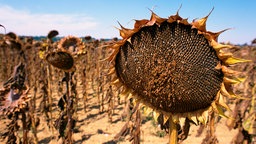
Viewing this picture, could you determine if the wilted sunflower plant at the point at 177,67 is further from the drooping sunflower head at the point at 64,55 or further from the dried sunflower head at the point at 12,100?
the drooping sunflower head at the point at 64,55

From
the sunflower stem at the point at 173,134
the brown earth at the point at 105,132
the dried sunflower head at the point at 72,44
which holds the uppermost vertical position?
the dried sunflower head at the point at 72,44

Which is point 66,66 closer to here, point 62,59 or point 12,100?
point 62,59

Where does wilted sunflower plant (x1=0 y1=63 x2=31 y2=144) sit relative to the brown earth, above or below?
above

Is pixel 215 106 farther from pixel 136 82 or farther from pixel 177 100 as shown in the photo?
pixel 136 82

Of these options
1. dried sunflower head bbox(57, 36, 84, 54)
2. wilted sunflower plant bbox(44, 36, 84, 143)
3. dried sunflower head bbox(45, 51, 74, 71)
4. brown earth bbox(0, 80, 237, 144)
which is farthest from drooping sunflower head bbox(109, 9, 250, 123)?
brown earth bbox(0, 80, 237, 144)

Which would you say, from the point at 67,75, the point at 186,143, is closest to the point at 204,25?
the point at 67,75

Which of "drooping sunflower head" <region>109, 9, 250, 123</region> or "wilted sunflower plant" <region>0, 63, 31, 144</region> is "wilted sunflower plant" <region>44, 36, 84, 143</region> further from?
"drooping sunflower head" <region>109, 9, 250, 123</region>

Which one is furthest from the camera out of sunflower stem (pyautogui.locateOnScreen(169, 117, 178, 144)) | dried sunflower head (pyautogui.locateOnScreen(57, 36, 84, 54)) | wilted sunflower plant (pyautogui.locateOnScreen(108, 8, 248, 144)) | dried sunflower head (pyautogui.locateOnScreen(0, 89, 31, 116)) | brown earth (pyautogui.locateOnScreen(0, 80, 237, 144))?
brown earth (pyautogui.locateOnScreen(0, 80, 237, 144))

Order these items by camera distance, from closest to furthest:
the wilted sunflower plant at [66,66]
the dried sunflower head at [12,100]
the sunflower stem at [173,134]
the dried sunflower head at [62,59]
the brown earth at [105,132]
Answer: the sunflower stem at [173,134]
the dried sunflower head at [12,100]
the wilted sunflower plant at [66,66]
the dried sunflower head at [62,59]
the brown earth at [105,132]

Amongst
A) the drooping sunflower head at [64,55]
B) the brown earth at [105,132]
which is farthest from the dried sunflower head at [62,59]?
the brown earth at [105,132]
